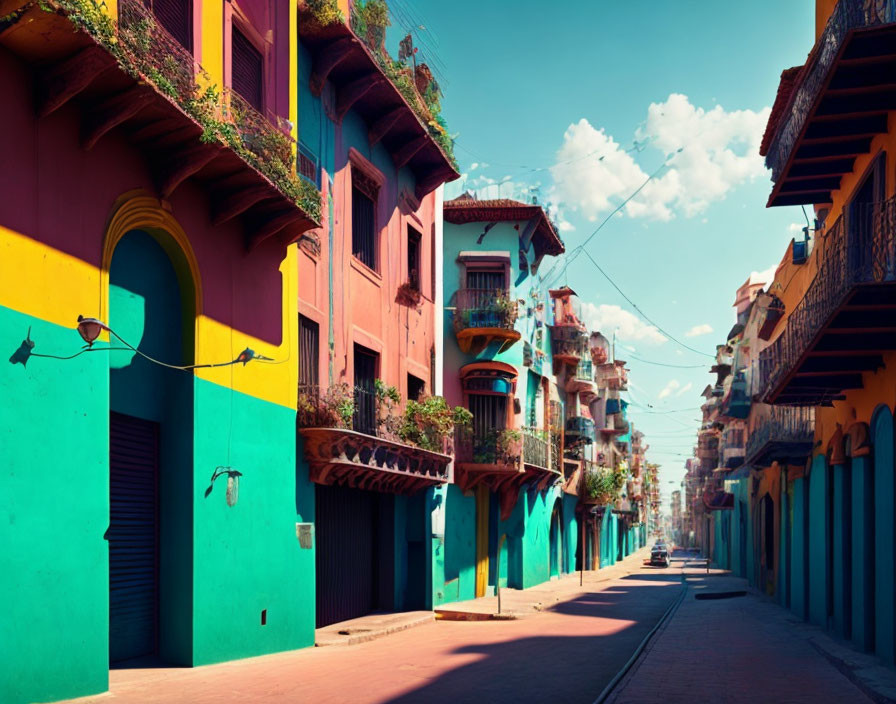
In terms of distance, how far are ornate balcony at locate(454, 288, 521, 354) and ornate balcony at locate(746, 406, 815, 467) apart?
319 inches

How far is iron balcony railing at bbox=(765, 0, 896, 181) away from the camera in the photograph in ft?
42.1

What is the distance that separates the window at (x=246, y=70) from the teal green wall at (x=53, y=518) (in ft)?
20.0

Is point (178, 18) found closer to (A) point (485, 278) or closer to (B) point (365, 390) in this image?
(B) point (365, 390)

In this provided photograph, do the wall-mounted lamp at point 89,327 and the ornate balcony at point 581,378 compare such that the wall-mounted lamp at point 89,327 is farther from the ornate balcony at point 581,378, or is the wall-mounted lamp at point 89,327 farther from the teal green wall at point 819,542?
the ornate balcony at point 581,378

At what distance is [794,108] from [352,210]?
29.7 ft

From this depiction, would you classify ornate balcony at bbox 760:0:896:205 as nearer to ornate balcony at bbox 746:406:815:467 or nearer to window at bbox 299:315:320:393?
ornate balcony at bbox 746:406:815:467

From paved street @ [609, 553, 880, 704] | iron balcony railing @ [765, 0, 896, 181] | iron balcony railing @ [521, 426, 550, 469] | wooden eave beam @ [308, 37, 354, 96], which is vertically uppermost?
wooden eave beam @ [308, 37, 354, 96]

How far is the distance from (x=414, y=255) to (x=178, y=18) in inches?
489

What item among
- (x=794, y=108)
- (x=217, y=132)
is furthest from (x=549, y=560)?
(x=217, y=132)

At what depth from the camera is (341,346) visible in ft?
64.4

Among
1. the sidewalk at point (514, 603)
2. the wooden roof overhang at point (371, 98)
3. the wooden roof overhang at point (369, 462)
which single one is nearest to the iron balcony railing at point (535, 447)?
the sidewalk at point (514, 603)

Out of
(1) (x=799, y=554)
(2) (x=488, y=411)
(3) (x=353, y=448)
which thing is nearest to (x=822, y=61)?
(3) (x=353, y=448)

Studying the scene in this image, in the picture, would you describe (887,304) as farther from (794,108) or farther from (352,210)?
(352,210)

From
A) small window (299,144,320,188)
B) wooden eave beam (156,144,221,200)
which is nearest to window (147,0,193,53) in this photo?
wooden eave beam (156,144,221,200)
